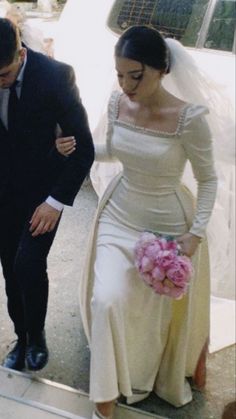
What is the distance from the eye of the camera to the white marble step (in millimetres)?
1640

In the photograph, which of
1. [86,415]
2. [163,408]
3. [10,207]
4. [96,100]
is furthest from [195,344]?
[96,100]

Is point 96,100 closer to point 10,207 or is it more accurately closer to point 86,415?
point 10,207

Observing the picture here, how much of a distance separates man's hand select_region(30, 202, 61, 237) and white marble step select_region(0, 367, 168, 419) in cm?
61

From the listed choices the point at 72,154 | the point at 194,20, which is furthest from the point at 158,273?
the point at 194,20

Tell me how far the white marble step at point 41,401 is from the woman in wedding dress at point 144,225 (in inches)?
3.6

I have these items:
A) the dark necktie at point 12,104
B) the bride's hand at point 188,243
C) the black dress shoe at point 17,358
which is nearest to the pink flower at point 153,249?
the bride's hand at point 188,243

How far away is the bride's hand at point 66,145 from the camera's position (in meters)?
1.50

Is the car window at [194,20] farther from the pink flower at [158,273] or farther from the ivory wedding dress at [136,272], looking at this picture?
the pink flower at [158,273]

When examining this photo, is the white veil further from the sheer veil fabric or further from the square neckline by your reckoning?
the square neckline

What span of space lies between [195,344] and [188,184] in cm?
61

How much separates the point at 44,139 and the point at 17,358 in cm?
91

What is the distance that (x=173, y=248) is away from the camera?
1447 mm

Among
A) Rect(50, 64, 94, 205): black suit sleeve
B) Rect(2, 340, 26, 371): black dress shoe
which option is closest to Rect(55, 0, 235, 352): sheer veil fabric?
Rect(50, 64, 94, 205): black suit sleeve

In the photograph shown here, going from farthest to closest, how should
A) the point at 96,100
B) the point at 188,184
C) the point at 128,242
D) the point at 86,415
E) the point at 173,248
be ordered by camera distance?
the point at 96,100, the point at 188,184, the point at 86,415, the point at 128,242, the point at 173,248
